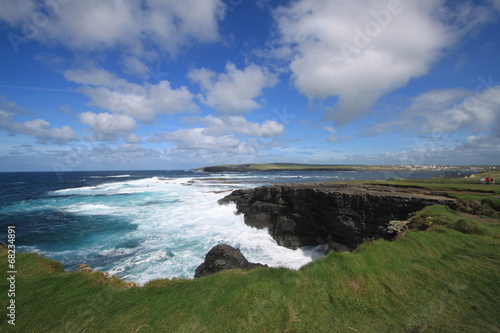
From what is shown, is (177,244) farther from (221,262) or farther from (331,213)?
(331,213)

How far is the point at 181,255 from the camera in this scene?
57.5 feet

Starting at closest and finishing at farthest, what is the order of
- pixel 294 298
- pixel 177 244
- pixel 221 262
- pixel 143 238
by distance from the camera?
pixel 294 298, pixel 221 262, pixel 177 244, pixel 143 238

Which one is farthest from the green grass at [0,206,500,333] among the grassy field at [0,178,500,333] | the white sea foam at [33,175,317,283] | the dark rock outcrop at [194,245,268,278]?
the white sea foam at [33,175,317,283]

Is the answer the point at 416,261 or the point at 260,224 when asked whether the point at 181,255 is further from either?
the point at 416,261

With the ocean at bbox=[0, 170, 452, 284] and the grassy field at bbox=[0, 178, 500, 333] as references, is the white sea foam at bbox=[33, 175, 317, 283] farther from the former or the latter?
the grassy field at bbox=[0, 178, 500, 333]

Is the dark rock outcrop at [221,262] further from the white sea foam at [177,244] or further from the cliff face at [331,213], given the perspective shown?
the cliff face at [331,213]

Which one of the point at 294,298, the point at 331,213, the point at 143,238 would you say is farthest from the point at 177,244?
the point at 294,298

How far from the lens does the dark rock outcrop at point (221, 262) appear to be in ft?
40.5

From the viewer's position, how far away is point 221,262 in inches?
492

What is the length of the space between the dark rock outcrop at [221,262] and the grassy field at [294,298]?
6.13 metres

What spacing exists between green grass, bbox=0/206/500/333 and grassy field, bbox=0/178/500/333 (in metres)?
0.02

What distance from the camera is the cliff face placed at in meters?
17.9

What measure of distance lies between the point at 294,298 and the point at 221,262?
785cm

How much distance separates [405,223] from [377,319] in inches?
381
